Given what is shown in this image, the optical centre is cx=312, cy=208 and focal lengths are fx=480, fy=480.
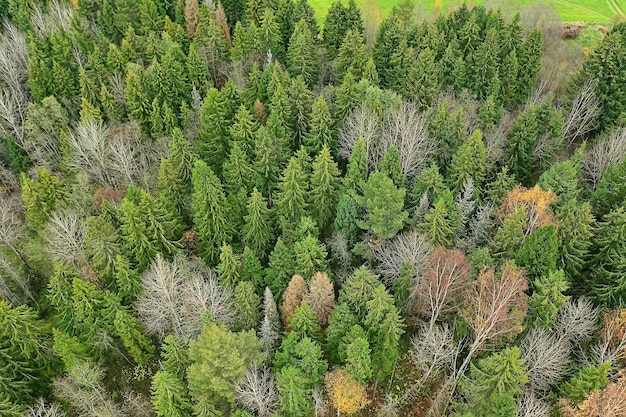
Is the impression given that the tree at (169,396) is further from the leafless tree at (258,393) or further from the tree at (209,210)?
the tree at (209,210)

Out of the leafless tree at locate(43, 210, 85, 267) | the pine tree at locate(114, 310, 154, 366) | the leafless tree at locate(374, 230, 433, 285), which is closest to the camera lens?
the pine tree at locate(114, 310, 154, 366)

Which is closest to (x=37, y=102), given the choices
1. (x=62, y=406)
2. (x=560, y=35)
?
(x=62, y=406)

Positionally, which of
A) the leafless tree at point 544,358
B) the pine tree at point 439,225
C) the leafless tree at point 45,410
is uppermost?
the pine tree at point 439,225

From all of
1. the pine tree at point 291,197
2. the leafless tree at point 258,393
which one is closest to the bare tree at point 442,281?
the leafless tree at point 258,393

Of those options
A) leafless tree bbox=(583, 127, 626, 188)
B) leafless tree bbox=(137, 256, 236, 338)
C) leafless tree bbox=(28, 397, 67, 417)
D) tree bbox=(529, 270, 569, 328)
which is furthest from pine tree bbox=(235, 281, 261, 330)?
leafless tree bbox=(583, 127, 626, 188)

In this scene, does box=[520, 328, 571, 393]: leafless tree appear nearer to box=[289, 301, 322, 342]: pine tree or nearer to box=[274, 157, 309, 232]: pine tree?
box=[289, 301, 322, 342]: pine tree

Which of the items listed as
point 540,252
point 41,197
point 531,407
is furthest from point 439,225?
point 41,197
